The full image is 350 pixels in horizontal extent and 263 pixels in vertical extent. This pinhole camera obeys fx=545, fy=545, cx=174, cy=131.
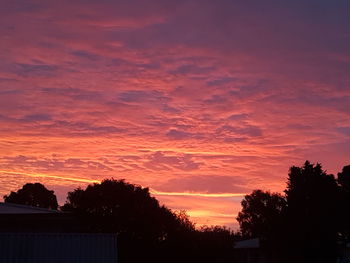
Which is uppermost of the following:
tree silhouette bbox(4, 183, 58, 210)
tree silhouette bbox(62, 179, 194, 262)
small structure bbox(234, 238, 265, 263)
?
tree silhouette bbox(4, 183, 58, 210)

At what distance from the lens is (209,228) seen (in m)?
37.1

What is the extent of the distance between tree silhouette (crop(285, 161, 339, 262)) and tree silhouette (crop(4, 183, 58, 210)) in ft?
110

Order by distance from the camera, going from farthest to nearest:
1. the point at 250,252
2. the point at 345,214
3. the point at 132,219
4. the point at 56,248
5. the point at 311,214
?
the point at 250,252 < the point at 345,214 < the point at 311,214 < the point at 132,219 < the point at 56,248

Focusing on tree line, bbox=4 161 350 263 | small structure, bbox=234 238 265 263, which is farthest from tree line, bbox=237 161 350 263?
small structure, bbox=234 238 265 263

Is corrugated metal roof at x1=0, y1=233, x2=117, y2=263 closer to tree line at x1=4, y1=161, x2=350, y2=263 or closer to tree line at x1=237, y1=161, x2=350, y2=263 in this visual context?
tree line at x1=4, y1=161, x2=350, y2=263

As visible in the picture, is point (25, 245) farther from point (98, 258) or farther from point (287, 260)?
point (287, 260)

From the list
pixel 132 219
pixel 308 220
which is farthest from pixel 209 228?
pixel 308 220

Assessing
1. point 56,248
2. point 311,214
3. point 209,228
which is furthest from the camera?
point 311,214

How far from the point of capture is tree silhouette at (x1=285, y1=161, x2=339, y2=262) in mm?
39312

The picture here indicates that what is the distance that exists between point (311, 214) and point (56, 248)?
25.8 meters

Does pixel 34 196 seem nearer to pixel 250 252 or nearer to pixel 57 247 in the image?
pixel 250 252

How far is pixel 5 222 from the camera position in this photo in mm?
26531

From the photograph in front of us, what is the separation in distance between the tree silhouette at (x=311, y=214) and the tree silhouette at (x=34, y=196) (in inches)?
1324

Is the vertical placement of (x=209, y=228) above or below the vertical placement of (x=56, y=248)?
above
